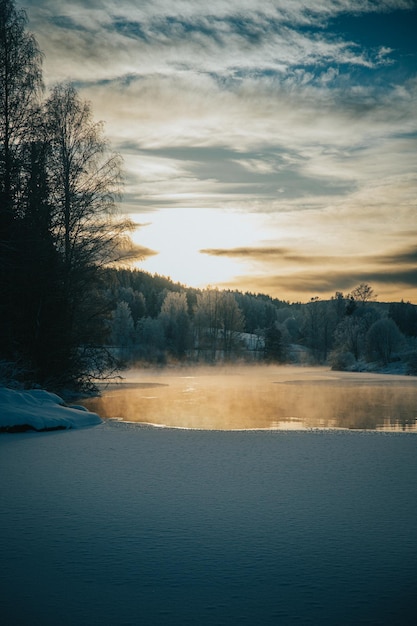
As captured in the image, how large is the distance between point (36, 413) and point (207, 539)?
7.35 meters

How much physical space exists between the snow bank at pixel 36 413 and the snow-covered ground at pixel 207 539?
2209 mm

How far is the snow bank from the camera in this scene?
33.9ft

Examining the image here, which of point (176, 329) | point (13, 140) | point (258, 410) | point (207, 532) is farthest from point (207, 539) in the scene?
point (176, 329)

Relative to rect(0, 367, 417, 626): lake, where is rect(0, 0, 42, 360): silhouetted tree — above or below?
above

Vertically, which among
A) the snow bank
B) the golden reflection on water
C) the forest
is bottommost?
the golden reflection on water

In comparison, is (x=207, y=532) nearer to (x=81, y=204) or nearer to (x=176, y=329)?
(x=81, y=204)

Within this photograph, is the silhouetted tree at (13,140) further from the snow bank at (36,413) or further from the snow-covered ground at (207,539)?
the snow-covered ground at (207,539)

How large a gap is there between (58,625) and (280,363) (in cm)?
7118

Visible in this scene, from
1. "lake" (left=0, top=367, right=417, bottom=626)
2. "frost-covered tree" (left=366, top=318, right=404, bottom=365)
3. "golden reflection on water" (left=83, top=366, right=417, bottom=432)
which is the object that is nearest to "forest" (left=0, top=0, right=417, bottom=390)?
"golden reflection on water" (left=83, top=366, right=417, bottom=432)

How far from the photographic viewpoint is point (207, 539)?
14.7 ft

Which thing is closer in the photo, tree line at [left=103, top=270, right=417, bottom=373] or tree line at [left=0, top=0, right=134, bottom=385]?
tree line at [left=0, top=0, right=134, bottom=385]

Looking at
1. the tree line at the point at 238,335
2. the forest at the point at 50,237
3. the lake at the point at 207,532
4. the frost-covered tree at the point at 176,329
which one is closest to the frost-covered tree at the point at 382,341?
the tree line at the point at 238,335

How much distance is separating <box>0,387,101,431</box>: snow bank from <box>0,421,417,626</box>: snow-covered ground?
221cm

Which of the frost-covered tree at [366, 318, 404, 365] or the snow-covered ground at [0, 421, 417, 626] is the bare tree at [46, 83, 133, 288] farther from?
the frost-covered tree at [366, 318, 404, 365]
